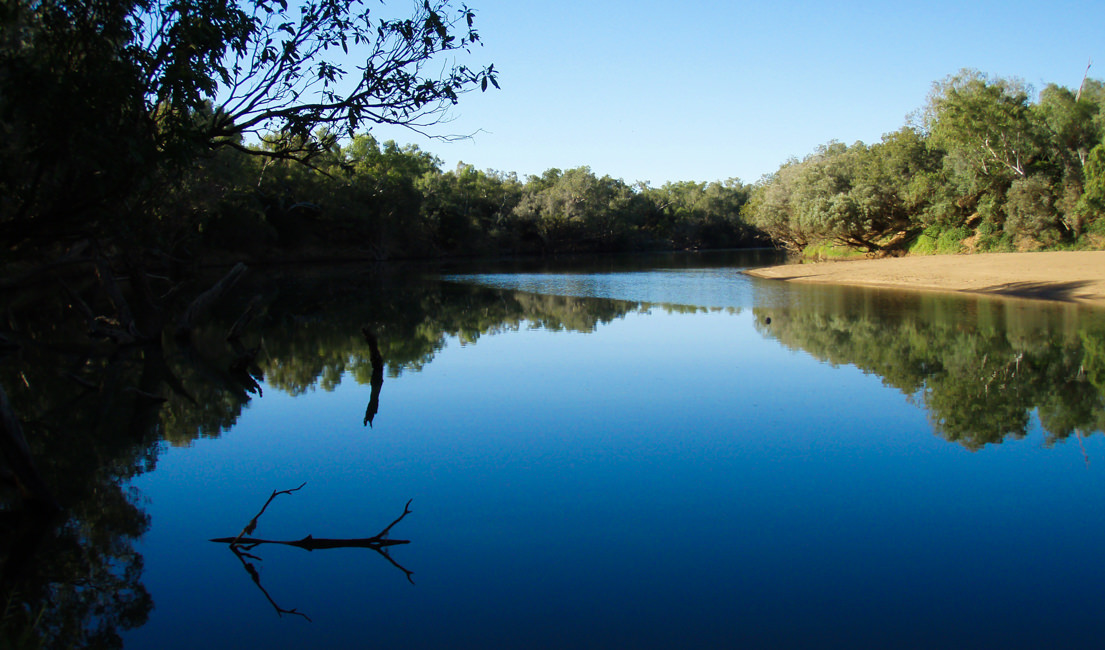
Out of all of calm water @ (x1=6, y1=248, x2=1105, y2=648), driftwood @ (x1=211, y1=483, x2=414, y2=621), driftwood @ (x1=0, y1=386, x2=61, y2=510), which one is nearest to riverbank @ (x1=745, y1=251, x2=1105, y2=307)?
calm water @ (x1=6, y1=248, x2=1105, y2=648)

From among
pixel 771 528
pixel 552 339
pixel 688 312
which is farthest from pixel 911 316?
pixel 771 528

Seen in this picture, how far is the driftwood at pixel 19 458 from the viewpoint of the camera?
6086 millimetres

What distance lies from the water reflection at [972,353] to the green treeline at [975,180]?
12.1m

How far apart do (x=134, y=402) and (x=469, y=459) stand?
5.57 m

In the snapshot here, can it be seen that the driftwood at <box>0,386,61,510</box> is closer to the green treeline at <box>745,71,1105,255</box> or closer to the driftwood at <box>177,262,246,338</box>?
the driftwood at <box>177,262,246,338</box>

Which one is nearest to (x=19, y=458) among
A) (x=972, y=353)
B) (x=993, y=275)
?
(x=972, y=353)

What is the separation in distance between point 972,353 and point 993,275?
15.3 m

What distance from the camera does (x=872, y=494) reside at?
7.14 meters

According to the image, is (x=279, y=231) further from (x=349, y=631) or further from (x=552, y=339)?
(x=349, y=631)

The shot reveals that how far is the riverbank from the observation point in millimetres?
23641

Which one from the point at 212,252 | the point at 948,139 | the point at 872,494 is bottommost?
the point at 872,494

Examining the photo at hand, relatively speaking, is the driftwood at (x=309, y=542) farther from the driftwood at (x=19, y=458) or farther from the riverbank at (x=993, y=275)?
the riverbank at (x=993, y=275)

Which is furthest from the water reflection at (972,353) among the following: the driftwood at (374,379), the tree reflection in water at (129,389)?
the driftwood at (374,379)

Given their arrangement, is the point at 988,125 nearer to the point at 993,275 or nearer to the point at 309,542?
the point at 993,275
